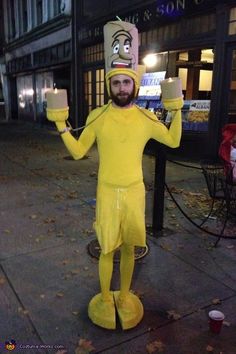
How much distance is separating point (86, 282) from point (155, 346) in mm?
1072

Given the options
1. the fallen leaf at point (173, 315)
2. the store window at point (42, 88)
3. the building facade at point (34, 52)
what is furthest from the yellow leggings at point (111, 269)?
the store window at point (42, 88)

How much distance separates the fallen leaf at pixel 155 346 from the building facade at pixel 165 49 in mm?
3007

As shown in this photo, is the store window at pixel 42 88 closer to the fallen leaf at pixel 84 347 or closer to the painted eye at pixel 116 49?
the painted eye at pixel 116 49

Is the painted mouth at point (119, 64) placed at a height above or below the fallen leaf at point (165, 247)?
above

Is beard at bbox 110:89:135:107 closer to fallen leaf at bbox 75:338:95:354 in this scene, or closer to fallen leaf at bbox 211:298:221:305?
fallen leaf at bbox 75:338:95:354

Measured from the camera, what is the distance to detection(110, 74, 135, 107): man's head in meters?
2.66

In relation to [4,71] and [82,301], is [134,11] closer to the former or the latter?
[82,301]

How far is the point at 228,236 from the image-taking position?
4.56m

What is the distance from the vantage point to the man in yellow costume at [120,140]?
105 inches

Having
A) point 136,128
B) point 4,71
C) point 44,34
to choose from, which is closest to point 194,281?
point 136,128

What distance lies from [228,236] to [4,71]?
22774 mm

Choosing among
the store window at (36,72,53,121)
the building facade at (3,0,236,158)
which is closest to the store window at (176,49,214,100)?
the building facade at (3,0,236,158)

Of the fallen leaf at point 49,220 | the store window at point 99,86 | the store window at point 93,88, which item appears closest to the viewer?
the fallen leaf at point 49,220

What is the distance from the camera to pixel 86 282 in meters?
3.54
